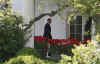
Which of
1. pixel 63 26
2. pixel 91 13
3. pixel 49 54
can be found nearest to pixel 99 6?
pixel 91 13

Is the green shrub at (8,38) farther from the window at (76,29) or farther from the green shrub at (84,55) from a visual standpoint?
the window at (76,29)

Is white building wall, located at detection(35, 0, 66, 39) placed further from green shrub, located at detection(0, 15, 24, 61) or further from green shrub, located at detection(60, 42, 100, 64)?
green shrub, located at detection(60, 42, 100, 64)

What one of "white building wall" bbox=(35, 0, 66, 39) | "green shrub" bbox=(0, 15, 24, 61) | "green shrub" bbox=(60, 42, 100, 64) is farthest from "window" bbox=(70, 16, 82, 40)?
"green shrub" bbox=(60, 42, 100, 64)

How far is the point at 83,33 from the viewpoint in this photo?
1376 cm

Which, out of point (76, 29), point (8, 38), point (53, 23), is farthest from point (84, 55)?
point (76, 29)

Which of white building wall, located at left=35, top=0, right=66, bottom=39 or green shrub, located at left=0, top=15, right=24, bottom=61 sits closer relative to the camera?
green shrub, located at left=0, top=15, right=24, bottom=61

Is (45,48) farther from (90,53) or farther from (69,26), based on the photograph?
(90,53)

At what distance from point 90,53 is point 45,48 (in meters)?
6.42

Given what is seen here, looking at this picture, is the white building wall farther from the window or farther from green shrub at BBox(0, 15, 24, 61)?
green shrub at BBox(0, 15, 24, 61)

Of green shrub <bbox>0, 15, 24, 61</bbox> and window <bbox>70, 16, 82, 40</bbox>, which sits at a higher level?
green shrub <bbox>0, 15, 24, 61</bbox>

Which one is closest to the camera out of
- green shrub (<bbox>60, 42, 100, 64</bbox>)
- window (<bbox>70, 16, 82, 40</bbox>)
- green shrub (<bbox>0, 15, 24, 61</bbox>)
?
green shrub (<bbox>60, 42, 100, 64</bbox>)

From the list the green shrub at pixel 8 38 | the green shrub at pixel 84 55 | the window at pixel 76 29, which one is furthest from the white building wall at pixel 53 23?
the green shrub at pixel 84 55

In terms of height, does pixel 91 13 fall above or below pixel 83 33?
above

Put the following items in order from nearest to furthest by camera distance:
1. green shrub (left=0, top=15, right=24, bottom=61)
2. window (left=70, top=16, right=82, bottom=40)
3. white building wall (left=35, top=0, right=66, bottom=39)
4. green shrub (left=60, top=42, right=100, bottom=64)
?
green shrub (left=60, top=42, right=100, bottom=64), green shrub (left=0, top=15, right=24, bottom=61), white building wall (left=35, top=0, right=66, bottom=39), window (left=70, top=16, right=82, bottom=40)
